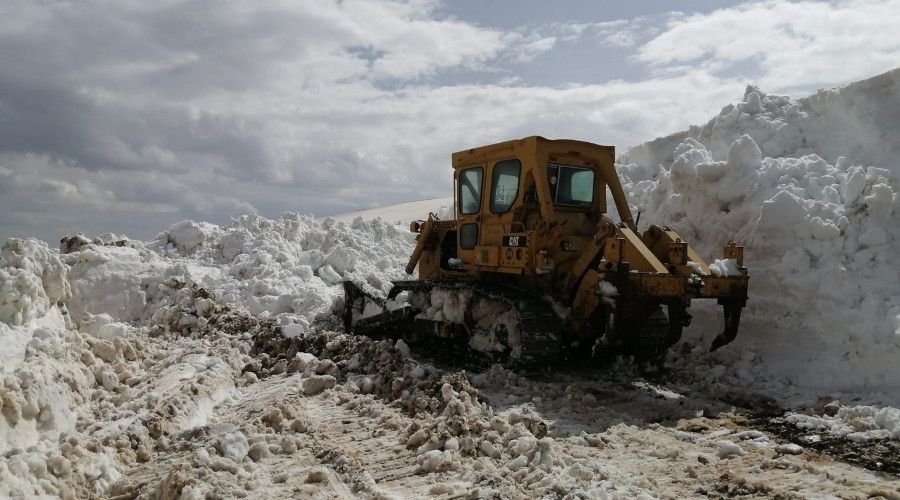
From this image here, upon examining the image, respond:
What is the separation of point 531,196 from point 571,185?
1.62ft

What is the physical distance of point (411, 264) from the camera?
35.5ft

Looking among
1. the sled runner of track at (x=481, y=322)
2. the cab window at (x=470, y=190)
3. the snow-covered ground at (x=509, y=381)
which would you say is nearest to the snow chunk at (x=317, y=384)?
the snow-covered ground at (x=509, y=381)

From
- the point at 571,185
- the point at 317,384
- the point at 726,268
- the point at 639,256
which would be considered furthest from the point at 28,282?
the point at 726,268

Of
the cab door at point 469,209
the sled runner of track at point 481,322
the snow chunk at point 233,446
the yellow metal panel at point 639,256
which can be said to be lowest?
the snow chunk at point 233,446

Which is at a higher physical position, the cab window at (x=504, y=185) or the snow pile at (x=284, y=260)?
the cab window at (x=504, y=185)

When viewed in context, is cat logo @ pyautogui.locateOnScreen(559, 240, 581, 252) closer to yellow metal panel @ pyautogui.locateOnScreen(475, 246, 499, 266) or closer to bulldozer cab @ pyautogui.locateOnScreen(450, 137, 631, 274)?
bulldozer cab @ pyautogui.locateOnScreen(450, 137, 631, 274)

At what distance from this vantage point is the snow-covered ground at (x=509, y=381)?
467cm

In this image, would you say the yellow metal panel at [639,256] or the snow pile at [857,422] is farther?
the yellow metal panel at [639,256]

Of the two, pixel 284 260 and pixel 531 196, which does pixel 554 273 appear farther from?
pixel 284 260

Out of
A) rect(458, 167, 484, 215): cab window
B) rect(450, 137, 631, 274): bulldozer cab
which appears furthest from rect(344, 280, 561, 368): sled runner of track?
rect(458, 167, 484, 215): cab window

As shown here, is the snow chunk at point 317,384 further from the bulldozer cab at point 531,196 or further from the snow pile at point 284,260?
the snow pile at point 284,260

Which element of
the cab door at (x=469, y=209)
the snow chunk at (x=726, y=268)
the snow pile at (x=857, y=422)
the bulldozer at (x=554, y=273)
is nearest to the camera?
the snow pile at (x=857, y=422)

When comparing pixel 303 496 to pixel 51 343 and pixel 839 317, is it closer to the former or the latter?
pixel 51 343

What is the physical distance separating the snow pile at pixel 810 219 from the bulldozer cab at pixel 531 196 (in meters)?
1.71
